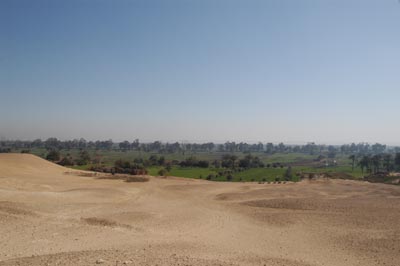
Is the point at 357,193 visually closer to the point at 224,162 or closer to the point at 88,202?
the point at 88,202

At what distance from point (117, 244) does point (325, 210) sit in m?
19.8

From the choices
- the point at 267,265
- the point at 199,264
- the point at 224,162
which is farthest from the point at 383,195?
the point at 224,162

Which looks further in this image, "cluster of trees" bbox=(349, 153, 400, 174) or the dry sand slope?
"cluster of trees" bbox=(349, 153, 400, 174)

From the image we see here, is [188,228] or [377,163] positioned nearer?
[188,228]

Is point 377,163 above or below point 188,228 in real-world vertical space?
above

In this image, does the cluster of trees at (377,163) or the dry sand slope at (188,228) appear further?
the cluster of trees at (377,163)

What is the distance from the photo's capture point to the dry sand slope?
52.0 ft

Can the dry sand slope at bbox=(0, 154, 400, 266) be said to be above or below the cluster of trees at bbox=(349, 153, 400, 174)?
below

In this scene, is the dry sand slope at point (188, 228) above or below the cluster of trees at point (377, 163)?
below

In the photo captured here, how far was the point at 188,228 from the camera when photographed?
23.2 m

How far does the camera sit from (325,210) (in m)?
31.7

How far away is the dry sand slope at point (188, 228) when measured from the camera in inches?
624

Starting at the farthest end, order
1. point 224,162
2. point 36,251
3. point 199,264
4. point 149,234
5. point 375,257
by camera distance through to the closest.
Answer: point 224,162, point 149,234, point 375,257, point 36,251, point 199,264

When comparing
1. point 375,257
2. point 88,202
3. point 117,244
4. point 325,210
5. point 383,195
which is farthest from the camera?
point 383,195
